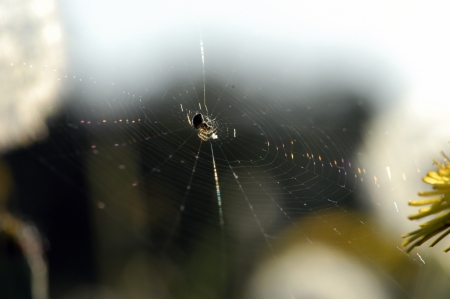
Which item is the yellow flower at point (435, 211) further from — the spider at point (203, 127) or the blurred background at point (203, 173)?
the spider at point (203, 127)

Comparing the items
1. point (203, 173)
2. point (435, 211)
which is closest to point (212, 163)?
point (203, 173)

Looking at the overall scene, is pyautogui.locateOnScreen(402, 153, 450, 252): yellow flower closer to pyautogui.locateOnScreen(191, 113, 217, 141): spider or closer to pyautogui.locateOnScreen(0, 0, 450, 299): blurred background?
pyautogui.locateOnScreen(0, 0, 450, 299): blurred background

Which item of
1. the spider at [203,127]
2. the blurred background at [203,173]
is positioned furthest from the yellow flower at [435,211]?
the spider at [203,127]

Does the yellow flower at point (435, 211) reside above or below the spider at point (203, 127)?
below

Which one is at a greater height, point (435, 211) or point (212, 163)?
point (212, 163)

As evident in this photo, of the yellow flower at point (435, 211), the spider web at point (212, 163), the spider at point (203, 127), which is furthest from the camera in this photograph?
the spider at point (203, 127)

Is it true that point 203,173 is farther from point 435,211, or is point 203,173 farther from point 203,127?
point 435,211

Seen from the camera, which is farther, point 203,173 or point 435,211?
point 203,173
